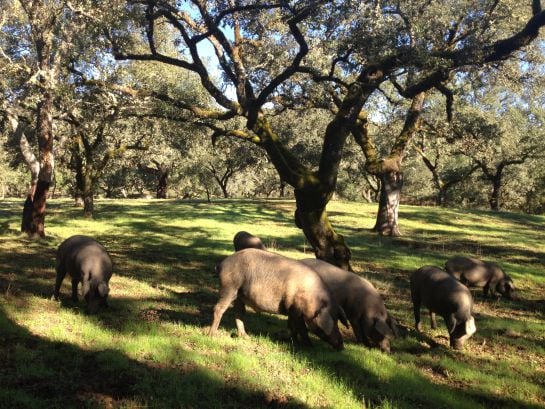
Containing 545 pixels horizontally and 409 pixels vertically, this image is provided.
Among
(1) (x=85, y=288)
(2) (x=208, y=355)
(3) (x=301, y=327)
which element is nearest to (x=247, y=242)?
(1) (x=85, y=288)

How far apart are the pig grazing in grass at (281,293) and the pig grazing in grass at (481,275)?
724cm

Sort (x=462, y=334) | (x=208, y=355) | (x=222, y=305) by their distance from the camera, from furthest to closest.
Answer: (x=462, y=334)
(x=222, y=305)
(x=208, y=355)

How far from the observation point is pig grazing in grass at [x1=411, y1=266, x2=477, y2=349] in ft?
32.6

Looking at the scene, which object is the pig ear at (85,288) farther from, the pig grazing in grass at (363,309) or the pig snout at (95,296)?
the pig grazing in grass at (363,309)

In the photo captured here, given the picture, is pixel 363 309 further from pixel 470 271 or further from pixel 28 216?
pixel 28 216

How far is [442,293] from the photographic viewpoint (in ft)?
34.5

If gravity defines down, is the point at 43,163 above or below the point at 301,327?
above

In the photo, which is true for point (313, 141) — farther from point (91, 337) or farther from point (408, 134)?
point (91, 337)

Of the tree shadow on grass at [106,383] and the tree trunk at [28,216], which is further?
the tree trunk at [28,216]

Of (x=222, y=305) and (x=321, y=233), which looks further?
(x=321, y=233)

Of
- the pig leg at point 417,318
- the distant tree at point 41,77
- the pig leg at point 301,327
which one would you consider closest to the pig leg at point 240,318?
the pig leg at point 301,327

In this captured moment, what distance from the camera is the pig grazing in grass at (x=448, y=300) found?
9.95 metres

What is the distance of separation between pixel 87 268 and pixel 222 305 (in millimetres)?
3327

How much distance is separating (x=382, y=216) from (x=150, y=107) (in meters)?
14.1
